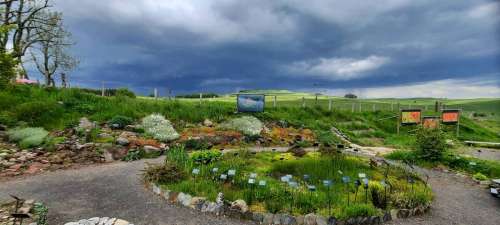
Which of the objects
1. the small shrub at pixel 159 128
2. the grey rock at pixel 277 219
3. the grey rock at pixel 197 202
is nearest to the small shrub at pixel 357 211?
the grey rock at pixel 277 219

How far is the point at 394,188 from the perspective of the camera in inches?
303

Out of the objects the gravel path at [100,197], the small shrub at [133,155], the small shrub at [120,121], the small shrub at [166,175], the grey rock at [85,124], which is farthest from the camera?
the small shrub at [120,121]

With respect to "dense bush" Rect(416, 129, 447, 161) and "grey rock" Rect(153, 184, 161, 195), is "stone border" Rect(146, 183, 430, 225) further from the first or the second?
"dense bush" Rect(416, 129, 447, 161)

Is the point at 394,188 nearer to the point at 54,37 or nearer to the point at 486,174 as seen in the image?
the point at 486,174

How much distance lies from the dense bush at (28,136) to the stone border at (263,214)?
320 inches

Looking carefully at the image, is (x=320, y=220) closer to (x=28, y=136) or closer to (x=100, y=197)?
(x=100, y=197)

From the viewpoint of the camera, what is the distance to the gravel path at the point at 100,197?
19.5 ft

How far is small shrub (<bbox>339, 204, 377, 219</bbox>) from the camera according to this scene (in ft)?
19.2

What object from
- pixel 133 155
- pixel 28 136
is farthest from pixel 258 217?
pixel 28 136

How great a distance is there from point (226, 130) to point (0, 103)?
38.5ft

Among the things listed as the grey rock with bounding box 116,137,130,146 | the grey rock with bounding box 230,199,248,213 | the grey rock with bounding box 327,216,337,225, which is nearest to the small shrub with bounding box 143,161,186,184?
the grey rock with bounding box 230,199,248,213

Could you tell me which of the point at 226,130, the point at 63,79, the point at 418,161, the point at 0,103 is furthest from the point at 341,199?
the point at 63,79

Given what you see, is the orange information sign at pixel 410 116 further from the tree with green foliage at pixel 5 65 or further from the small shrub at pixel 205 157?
the tree with green foliage at pixel 5 65

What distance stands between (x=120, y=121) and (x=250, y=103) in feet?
28.9
